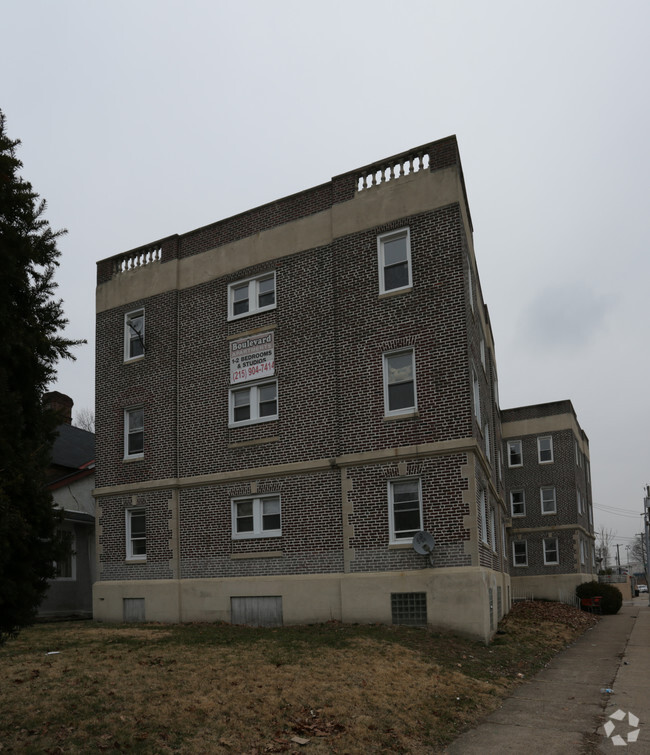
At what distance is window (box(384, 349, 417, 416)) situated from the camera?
62.0 feet

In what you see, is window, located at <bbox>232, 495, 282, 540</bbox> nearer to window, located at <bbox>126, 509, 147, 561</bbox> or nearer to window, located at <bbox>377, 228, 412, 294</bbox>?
window, located at <bbox>126, 509, 147, 561</bbox>

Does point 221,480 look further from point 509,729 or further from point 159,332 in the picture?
point 509,729

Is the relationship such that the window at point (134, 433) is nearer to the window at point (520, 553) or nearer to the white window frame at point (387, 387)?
the white window frame at point (387, 387)

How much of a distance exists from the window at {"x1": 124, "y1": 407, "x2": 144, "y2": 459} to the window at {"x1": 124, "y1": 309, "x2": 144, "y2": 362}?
1879 millimetres

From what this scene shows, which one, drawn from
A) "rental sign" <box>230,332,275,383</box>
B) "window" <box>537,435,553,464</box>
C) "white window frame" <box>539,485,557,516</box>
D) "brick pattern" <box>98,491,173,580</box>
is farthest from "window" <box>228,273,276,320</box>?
"white window frame" <box>539,485,557,516</box>

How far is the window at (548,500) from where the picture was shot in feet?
140

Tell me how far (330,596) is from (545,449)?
91.9 ft

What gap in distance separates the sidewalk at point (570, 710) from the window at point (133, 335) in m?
15.7

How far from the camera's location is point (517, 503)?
43.6 m

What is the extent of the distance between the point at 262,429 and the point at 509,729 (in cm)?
1238

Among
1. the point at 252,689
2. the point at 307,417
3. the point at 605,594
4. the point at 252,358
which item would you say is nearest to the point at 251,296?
the point at 252,358

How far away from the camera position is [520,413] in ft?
148

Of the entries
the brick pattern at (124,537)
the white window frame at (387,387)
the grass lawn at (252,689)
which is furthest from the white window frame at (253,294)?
the grass lawn at (252,689)

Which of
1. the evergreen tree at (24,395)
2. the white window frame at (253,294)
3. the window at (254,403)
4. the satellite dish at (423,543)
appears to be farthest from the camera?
the white window frame at (253,294)
